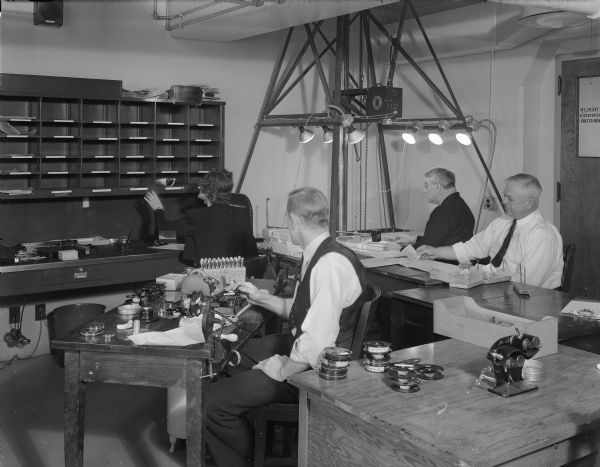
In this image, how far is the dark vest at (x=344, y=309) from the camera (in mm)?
3582

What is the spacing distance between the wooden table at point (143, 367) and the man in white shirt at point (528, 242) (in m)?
2.50

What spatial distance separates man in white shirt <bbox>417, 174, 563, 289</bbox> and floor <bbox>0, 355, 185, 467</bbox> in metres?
2.51

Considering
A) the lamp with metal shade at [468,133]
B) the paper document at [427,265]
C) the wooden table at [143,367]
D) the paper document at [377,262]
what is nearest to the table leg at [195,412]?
the wooden table at [143,367]

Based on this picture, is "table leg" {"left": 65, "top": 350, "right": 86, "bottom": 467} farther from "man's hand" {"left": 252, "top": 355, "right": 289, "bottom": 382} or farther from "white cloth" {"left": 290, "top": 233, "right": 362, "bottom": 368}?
"white cloth" {"left": 290, "top": 233, "right": 362, "bottom": 368}

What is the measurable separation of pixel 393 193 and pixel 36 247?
4.40 metres

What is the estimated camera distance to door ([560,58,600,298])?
7051 millimetres

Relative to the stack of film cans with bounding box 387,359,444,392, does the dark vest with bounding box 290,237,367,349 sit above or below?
above

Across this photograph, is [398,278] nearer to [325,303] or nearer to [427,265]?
[427,265]

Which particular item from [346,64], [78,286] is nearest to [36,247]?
[78,286]

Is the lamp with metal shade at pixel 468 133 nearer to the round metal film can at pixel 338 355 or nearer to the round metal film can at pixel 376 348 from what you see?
the round metal film can at pixel 376 348

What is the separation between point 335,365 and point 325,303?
23.3 inches

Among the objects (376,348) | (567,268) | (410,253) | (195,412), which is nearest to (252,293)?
(195,412)

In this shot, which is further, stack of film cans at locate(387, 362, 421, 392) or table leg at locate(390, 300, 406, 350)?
table leg at locate(390, 300, 406, 350)

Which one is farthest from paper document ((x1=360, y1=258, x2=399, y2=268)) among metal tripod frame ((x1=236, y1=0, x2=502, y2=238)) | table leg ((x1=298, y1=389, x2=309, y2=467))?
table leg ((x1=298, y1=389, x2=309, y2=467))
